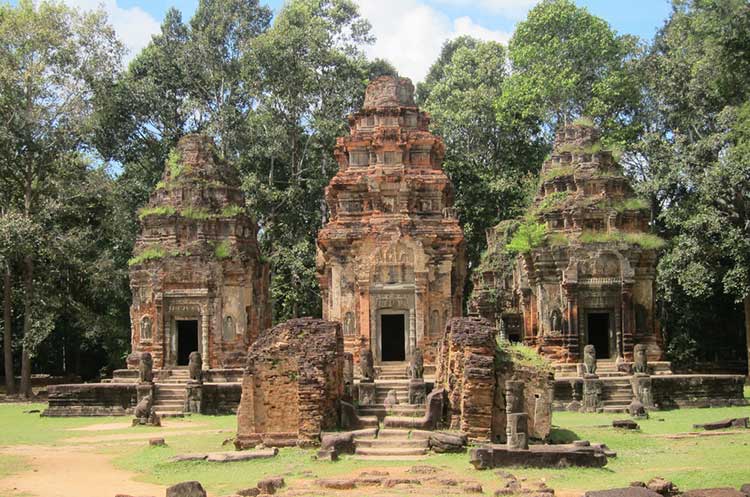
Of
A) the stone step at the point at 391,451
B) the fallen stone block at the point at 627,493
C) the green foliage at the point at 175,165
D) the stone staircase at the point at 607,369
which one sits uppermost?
the green foliage at the point at 175,165

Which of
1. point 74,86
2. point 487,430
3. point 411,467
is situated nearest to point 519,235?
point 487,430

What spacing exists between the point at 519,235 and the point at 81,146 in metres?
20.1

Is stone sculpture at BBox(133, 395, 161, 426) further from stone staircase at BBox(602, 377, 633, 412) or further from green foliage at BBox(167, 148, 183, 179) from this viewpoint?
stone staircase at BBox(602, 377, 633, 412)

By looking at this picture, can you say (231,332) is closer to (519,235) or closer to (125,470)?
A: (519,235)

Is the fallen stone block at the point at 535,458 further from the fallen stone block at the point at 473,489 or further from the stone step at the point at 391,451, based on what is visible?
the stone step at the point at 391,451

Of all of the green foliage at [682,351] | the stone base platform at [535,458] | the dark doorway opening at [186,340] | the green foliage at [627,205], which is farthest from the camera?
the green foliage at [682,351]

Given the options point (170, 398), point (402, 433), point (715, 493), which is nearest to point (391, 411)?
point (402, 433)

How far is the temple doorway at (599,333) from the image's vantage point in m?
27.9

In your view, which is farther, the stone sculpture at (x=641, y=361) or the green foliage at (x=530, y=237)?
the green foliage at (x=530, y=237)

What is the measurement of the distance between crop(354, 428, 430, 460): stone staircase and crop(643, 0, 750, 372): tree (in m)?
18.1

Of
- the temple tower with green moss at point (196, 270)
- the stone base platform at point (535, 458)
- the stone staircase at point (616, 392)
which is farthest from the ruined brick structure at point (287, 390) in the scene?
the temple tower with green moss at point (196, 270)

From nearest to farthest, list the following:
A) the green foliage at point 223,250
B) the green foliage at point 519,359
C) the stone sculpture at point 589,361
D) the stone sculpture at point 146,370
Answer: the green foliage at point 519,359 < the stone sculpture at point 589,361 < the stone sculpture at point 146,370 < the green foliage at point 223,250

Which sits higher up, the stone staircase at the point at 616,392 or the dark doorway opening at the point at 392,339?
the dark doorway opening at the point at 392,339

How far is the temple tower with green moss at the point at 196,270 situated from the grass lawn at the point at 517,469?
776 cm
